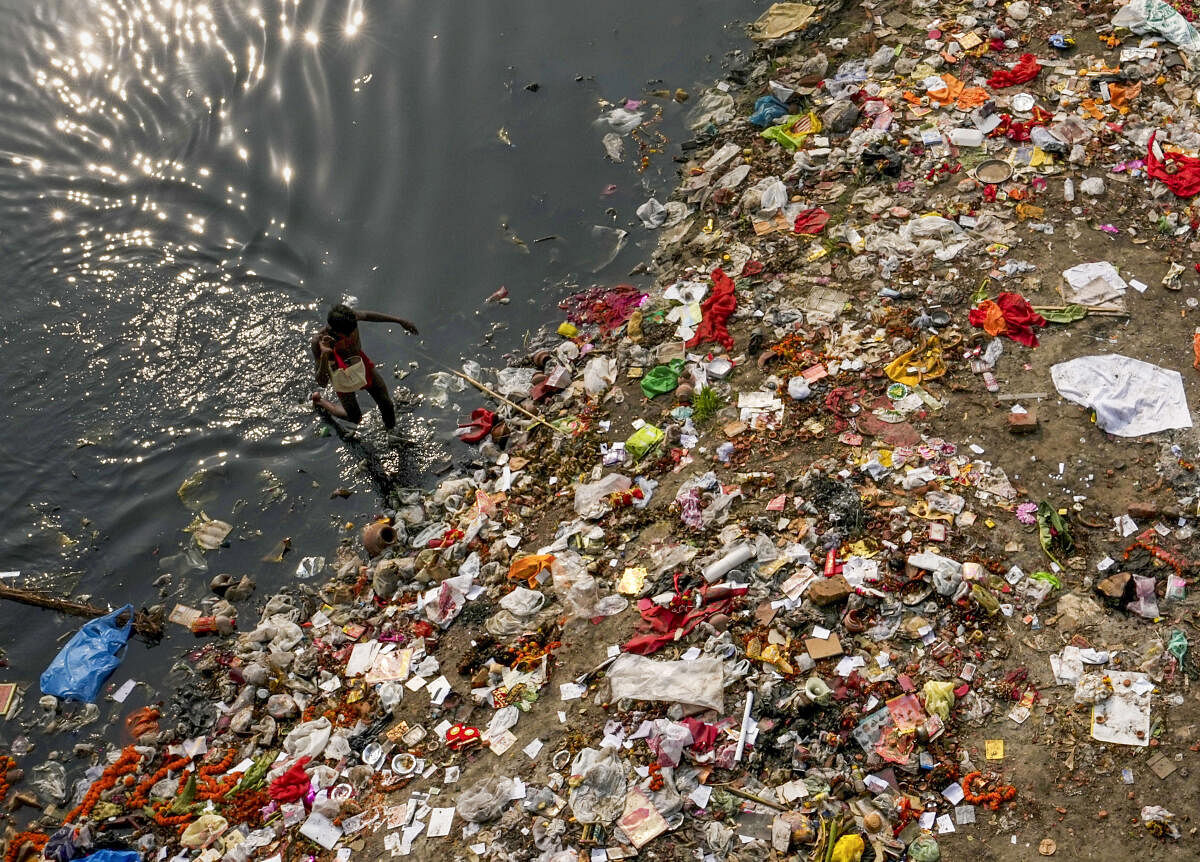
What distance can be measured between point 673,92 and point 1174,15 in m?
4.68

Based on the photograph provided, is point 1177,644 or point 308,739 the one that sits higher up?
point 308,739

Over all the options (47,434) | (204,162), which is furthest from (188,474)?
(204,162)

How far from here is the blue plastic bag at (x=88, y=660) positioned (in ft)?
21.4

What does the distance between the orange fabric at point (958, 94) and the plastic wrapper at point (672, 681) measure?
18.7ft

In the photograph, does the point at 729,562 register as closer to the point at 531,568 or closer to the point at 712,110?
the point at 531,568

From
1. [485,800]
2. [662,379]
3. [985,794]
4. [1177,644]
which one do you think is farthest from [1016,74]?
[485,800]

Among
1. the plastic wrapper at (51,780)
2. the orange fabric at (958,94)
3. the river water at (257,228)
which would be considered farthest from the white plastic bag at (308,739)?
the orange fabric at (958,94)

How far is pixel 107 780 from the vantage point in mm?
5992

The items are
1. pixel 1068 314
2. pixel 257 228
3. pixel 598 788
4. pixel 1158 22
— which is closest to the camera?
pixel 598 788

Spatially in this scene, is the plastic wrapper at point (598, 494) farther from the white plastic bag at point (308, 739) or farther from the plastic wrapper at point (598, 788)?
the white plastic bag at point (308, 739)

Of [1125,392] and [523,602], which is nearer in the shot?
[1125,392]

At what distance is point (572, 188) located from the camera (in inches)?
352

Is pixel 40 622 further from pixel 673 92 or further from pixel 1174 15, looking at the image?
pixel 1174 15

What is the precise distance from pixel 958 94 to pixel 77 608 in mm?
8846
